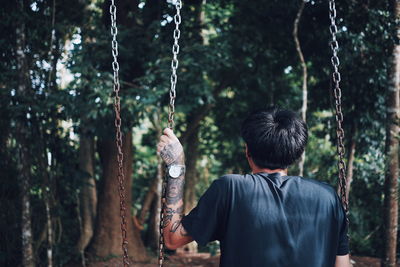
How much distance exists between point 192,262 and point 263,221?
672 centimetres

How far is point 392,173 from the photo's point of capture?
173 inches

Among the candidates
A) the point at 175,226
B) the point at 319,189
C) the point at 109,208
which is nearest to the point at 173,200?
the point at 175,226

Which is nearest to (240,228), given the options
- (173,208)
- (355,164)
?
(173,208)

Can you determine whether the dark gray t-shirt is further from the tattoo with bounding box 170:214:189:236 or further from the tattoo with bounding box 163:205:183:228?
the tattoo with bounding box 163:205:183:228

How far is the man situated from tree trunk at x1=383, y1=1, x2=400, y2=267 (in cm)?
266

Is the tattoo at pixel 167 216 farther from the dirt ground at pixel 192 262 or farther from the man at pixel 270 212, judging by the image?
the dirt ground at pixel 192 262

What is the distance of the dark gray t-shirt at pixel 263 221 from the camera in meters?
1.81

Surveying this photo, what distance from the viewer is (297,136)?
6.48 feet

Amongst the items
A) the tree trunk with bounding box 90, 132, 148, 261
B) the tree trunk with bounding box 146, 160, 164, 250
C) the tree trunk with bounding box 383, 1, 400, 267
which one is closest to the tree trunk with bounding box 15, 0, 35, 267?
the tree trunk with bounding box 90, 132, 148, 261

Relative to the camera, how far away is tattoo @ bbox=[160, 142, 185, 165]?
A: 2.25 metres

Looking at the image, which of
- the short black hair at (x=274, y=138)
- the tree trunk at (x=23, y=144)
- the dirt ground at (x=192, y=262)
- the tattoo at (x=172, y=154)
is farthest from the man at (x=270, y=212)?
the dirt ground at (x=192, y=262)

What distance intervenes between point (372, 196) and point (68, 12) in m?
5.50

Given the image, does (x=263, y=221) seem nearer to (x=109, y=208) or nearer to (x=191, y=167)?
(x=109, y=208)

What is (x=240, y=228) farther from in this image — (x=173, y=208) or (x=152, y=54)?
(x=152, y=54)
